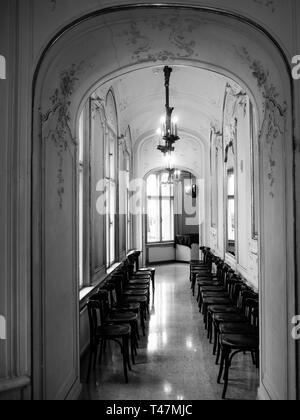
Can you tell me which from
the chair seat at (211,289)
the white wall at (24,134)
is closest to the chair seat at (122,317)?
the chair seat at (211,289)

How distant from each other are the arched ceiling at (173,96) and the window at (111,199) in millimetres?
1111

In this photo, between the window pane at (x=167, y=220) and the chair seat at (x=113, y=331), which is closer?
the chair seat at (x=113, y=331)

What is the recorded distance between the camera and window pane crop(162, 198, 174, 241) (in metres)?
15.5

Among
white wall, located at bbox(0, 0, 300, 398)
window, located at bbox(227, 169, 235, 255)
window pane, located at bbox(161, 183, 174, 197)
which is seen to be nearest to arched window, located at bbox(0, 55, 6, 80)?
white wall, located at bbox(0, 0, 300, 398)

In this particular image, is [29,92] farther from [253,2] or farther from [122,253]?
[122,253]

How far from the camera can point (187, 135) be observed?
1206cm

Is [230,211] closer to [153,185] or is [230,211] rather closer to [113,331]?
[113,331]

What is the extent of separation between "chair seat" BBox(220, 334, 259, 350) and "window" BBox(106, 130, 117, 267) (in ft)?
13.3

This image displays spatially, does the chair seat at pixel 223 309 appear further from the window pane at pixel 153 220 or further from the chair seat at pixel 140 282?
the window pane at pixel 153 220

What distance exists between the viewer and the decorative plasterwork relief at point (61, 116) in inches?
118

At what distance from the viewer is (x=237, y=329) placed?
3979 mm

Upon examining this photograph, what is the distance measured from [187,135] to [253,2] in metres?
9.42

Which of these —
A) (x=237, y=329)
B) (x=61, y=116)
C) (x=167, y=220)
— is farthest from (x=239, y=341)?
(x=167, y=220)

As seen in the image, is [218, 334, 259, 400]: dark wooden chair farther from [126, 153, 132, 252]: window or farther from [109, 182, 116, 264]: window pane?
[126, 153, 132, 252]: window
